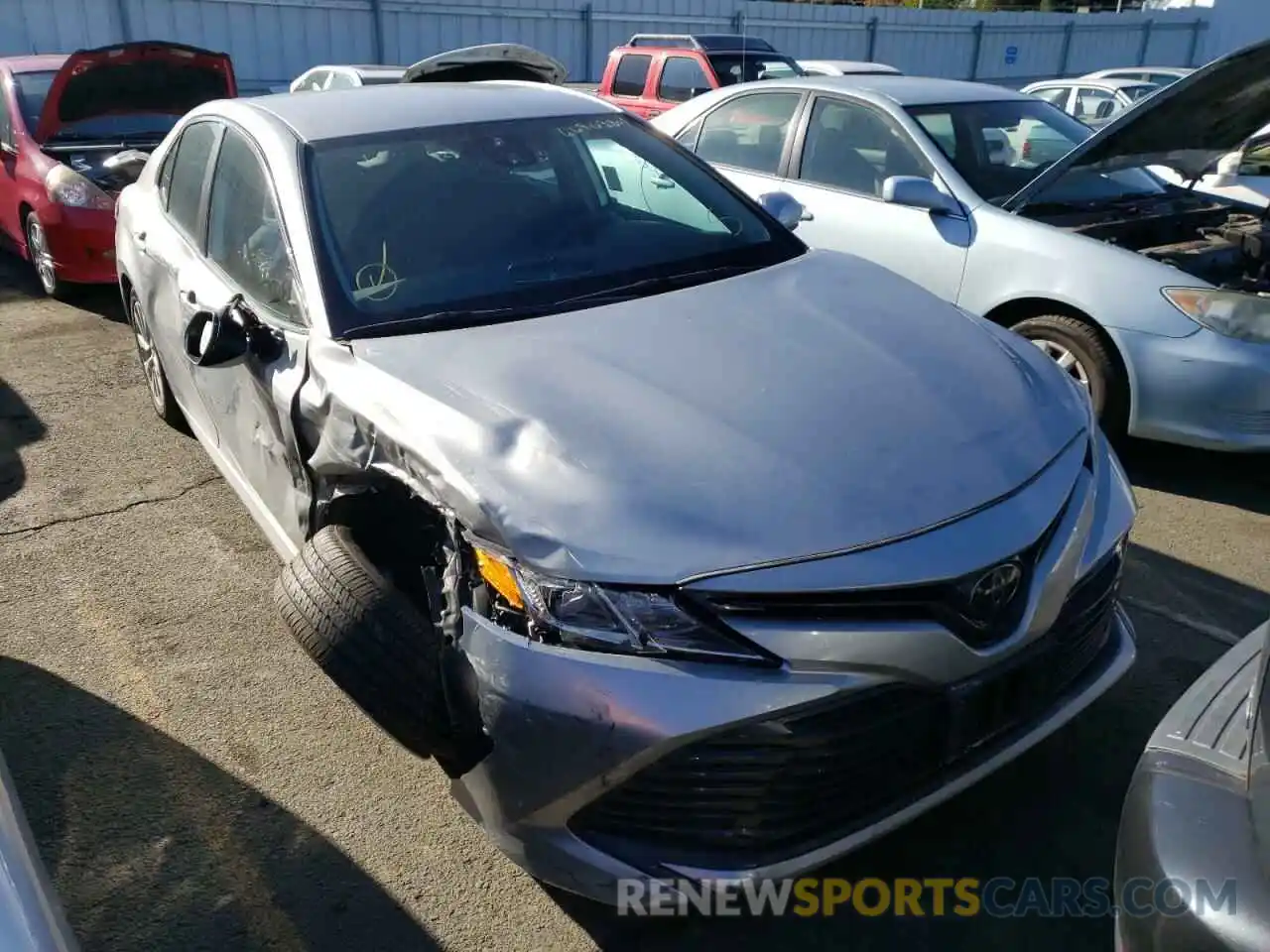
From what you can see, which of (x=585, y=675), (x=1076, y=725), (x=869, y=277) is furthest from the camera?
(x=869, y=277)

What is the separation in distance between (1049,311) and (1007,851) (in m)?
2.70

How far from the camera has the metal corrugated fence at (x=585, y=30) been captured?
48.5 ft

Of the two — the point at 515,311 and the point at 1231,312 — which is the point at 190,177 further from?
the point at 1231,312

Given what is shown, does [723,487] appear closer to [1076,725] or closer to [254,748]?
[1076,725]

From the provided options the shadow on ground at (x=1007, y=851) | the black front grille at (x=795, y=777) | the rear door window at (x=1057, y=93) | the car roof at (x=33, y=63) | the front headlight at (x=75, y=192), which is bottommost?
the shadow on ground at (x=1007, y=851)

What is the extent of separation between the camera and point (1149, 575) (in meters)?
3.61

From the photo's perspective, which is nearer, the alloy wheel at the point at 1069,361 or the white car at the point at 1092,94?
the alloy wheel at the point at 1069,361

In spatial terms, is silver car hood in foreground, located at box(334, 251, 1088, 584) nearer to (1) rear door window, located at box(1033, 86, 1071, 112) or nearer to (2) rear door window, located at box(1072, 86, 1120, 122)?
(2) rear door window, located at box(1072, 86, 1120, 122)

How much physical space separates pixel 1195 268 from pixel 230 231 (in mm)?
3948

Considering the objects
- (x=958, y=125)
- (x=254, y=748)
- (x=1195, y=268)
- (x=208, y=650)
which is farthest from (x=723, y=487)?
(x=958, y=125)

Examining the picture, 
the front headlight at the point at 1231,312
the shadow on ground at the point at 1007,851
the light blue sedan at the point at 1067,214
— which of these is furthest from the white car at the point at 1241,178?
the shadow on ground at the point at 1007,851

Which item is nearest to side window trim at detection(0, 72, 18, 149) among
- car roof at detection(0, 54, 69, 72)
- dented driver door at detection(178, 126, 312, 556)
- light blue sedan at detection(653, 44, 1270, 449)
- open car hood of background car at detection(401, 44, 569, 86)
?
car roof at detection(0, 54, 69, 72)

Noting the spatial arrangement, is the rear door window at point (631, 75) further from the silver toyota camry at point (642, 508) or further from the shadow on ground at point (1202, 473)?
the silver toyota camry at point (642, 508)

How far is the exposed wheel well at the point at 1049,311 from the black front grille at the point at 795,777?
2.52 metres
